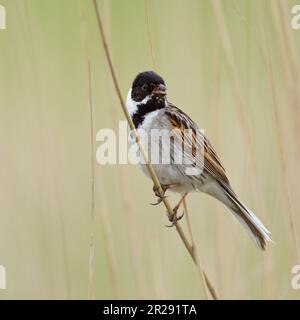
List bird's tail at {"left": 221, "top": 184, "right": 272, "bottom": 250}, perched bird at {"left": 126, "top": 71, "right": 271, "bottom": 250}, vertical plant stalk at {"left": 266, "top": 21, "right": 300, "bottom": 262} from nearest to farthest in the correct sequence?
vertical plant stalk at {"left": 266, "top": 21, "right": 300, "bottom": 262}, bird's tail at {"left": 221, "top": 184, "right": 272, "bottom": 250}, perched bird at {"left": 126, "top": 71, "right": 271, "bottom": 250}

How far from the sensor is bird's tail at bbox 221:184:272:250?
9.01ft

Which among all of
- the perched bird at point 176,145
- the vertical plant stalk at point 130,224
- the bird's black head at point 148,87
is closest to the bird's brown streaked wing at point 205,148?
the perched bird at point 176,145

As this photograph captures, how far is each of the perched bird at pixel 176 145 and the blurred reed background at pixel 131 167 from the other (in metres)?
0.08

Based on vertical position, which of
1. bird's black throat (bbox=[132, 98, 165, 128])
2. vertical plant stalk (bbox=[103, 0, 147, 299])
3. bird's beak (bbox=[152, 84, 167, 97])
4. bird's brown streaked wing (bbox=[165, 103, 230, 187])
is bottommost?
vertical plant stalk (bbox=[103, 0, 147, 299])

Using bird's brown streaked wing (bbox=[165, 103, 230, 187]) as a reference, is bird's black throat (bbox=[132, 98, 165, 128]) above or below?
above

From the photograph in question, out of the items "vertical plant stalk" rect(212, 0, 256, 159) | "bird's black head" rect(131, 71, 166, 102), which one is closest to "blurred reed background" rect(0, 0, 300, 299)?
"vertical plant stalk" rect(212, 0, 256, 159)

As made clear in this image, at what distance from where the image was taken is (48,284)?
2916 mm

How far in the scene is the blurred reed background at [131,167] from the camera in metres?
2.53

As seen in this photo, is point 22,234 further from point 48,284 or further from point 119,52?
point 119,52

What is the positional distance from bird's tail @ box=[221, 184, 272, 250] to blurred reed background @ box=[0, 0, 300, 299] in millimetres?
46

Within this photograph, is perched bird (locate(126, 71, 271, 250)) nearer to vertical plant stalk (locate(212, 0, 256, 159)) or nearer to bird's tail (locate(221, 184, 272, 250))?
bird's tail (locate(221, 184, 272, 250))

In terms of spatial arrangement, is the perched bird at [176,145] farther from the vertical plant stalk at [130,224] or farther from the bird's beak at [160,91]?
the vertical plant stalk at [130,224]

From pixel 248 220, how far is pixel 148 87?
68cm

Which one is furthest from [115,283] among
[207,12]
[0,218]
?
[207,12]
